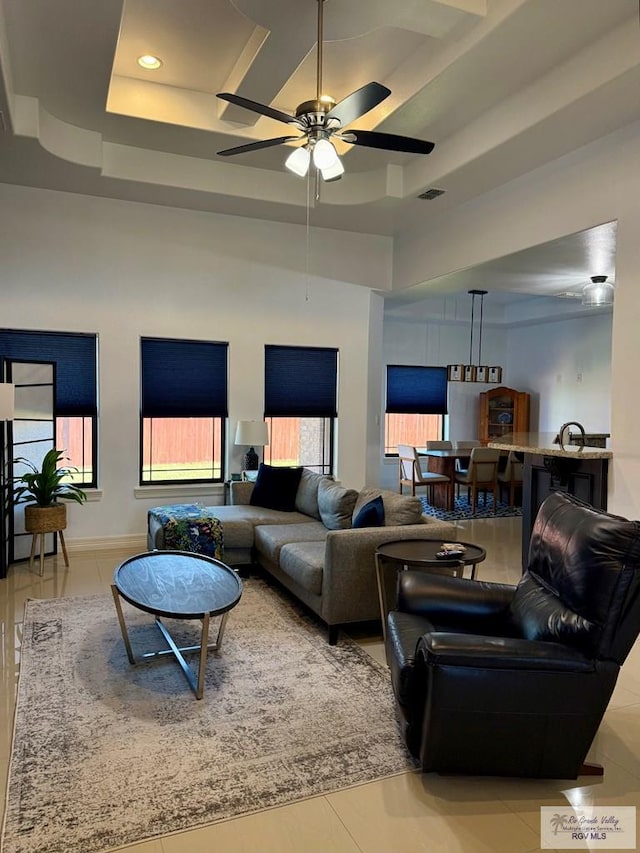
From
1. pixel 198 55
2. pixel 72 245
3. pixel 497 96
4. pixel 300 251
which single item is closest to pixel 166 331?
pixel 72 245

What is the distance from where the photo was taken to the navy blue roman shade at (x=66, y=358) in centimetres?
573

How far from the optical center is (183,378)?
→ 641cm

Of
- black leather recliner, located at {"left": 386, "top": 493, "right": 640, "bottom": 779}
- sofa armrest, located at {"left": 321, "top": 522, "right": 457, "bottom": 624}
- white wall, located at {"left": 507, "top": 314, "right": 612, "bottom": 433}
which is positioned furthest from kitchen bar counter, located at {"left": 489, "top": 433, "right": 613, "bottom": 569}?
white wall, located at {"left": 507, "top": 314, "right": 612, "bottom": 433}

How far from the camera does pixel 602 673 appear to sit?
90.3 inches

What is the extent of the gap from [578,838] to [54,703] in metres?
2.41

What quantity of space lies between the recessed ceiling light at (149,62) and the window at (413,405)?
6441 millimetres

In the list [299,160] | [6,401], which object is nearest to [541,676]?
[299,160]

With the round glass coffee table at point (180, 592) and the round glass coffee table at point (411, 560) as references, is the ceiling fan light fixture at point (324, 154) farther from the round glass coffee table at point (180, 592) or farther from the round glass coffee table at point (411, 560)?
the round glass coffee table at point (180, 592)

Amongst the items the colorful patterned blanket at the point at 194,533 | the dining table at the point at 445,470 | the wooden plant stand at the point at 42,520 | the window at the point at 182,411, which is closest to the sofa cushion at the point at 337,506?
the colorful patterned blanket at the point at 194,533

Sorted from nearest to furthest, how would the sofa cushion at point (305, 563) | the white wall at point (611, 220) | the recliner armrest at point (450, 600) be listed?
the recliner armrest at point (450, 600)
the sofa cushion at point (305, 563)
the white wall at point (611, 220)

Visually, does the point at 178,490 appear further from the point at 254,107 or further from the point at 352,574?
the point at 254,107

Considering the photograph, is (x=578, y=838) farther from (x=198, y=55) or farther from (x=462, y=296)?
(x=462, y=296)

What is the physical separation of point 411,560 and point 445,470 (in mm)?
5644

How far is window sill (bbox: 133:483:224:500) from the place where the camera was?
246 inches
